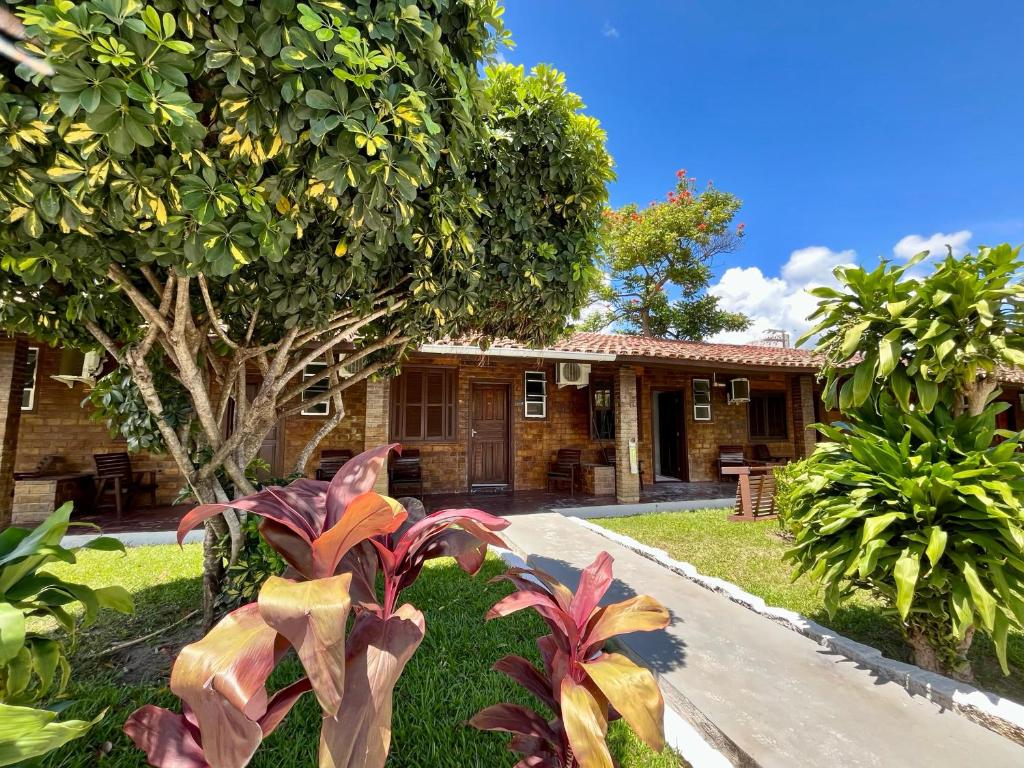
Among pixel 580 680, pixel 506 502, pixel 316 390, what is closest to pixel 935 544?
pixel 580 680

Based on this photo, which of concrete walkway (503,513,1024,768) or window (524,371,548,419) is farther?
window (524,371,548,419)

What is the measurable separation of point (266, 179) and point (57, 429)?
26.8 feet

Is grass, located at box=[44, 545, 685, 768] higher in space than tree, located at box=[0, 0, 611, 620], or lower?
lower

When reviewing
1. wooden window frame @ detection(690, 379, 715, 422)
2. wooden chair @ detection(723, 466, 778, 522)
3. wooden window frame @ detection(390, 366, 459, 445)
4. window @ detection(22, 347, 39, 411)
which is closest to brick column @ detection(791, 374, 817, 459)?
wooden window frame @ detection(690, 379, 715, 422)

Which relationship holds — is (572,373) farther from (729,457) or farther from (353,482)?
(353,482)

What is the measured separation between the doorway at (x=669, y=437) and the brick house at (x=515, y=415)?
111 millimetres

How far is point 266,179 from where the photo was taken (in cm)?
191

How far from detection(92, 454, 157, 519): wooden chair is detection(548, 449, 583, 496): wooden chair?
724cm

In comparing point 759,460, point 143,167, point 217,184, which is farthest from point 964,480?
point 759,460

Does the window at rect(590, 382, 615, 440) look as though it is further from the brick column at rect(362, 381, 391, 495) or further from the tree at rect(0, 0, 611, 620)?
the tree at rect(0, 0, 611, 620)

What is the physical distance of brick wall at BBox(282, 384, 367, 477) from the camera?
7.93 m

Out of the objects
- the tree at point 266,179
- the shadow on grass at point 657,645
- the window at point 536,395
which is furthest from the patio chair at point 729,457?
the tree at point 266,179

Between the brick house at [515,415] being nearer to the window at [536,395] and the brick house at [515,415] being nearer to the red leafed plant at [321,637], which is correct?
the window at [536,395]

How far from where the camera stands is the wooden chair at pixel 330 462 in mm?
7543
